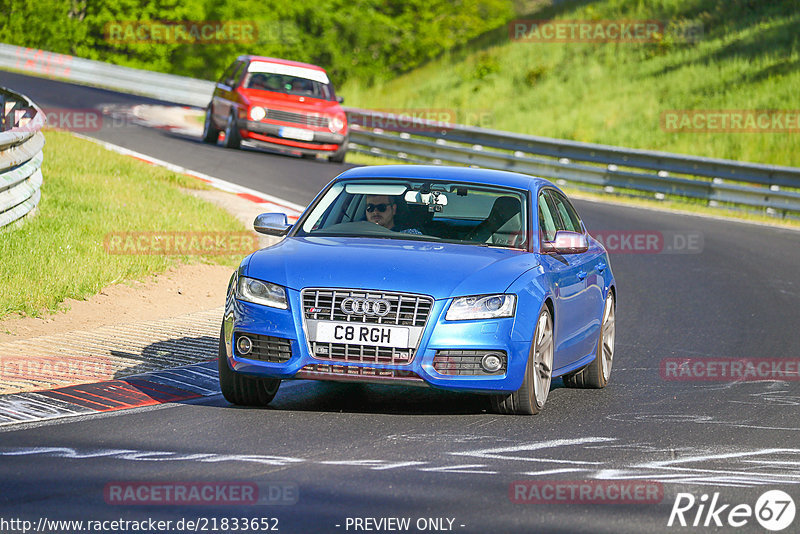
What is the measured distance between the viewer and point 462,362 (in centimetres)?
761

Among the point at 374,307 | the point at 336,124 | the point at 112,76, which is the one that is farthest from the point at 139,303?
the point at 112,76

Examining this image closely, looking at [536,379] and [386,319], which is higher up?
[386,319]

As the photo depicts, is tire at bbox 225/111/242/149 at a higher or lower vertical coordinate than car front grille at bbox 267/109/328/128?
lower

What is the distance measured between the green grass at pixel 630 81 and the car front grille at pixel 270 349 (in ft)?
86.6

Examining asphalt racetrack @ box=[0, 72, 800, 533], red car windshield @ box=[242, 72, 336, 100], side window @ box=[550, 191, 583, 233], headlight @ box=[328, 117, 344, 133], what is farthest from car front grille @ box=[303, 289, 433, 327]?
red car windshield @ box=[242, 72, 336, 100]

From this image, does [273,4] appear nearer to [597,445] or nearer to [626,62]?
[626,62]

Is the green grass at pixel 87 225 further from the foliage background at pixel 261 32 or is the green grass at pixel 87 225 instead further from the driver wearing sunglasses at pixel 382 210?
the foliage background at pixel 261 32

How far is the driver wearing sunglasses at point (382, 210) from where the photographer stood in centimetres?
873

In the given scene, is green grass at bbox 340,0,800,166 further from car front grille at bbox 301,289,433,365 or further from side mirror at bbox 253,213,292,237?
car front grille at bbox 301,289,433,365

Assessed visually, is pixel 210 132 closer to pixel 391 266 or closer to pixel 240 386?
pixel 240 386

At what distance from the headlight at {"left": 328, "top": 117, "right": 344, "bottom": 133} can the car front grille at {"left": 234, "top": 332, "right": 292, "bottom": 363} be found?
62.0 ft

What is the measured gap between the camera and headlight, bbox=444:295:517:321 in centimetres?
758

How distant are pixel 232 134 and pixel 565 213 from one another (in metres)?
17.7

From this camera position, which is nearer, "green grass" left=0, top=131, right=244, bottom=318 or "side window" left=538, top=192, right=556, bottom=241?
"side window" left=538, top=192, right=556, bottom=241
